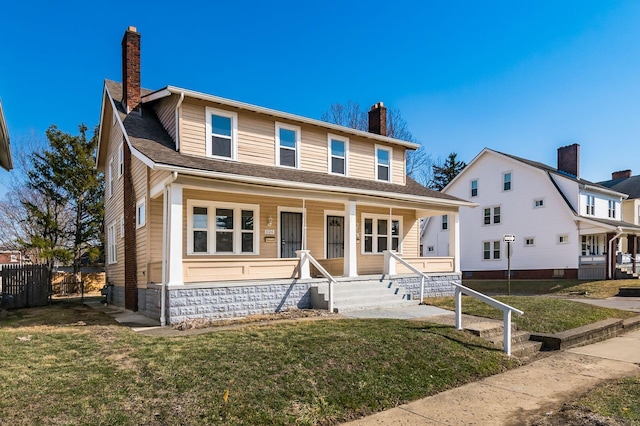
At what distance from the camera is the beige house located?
1010 cm

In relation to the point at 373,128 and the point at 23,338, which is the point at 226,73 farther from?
the point at 23,338

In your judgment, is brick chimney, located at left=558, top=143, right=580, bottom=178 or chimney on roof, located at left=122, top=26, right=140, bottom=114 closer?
chimney on roof, located at left=122, top=26, right=140, bottom=114

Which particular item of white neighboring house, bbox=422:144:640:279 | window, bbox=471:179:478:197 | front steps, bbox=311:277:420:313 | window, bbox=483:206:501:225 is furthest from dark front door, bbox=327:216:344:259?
window, bbox=471:179:478:197

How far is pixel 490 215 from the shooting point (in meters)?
29.1

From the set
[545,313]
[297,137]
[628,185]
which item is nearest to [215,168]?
[297,137]

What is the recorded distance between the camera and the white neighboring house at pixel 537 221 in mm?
24859

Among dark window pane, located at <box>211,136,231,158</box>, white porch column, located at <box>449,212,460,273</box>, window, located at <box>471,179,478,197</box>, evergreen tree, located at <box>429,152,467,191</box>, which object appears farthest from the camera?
evergreen tree, located at <box>429,152,467,191</box>

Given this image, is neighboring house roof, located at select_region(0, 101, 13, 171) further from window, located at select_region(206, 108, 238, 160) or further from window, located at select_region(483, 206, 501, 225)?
window, located at select_region(483, 206, 501, 225)

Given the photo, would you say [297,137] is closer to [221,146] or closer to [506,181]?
[221,146]

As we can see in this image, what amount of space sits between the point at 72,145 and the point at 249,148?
51.5 feet

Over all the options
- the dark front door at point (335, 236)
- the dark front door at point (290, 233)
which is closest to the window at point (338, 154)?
the dark front door at point (335, 236)

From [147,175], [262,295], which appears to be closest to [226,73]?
[147,175]

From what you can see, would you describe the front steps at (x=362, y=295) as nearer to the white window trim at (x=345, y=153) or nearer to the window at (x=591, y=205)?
the white window trim at (x=345, y=153)

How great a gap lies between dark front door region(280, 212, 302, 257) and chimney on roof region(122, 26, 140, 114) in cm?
604
